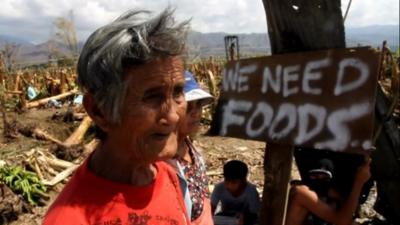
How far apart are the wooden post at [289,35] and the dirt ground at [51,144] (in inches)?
92.4

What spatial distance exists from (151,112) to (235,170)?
2761 millimetres

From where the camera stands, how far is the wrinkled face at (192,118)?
8.81ft

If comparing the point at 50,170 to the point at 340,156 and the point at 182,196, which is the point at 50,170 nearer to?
the point at 340,156

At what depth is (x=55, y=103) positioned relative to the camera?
46.9 ft

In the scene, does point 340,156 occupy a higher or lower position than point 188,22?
lower

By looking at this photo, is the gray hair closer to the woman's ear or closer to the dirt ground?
the woman's ear

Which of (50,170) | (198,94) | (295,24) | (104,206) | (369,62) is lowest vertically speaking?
(50,170)

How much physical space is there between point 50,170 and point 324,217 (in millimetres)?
4747

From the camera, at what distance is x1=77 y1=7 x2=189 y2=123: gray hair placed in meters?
1.30

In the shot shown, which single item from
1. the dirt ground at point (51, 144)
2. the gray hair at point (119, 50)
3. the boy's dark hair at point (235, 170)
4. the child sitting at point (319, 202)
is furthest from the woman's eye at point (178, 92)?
the dirt ground at point (51, 144)

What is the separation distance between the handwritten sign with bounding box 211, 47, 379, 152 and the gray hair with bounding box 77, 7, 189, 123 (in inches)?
51.2

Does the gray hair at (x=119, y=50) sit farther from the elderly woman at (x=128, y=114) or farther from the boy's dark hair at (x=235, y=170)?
the boy's dark hair at (x=235, y=170)

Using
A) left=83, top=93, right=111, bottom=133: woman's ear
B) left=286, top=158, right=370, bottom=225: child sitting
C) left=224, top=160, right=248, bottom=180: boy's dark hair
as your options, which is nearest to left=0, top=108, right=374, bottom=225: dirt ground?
left=286, top=158, right=370, bottom=225: child sitting

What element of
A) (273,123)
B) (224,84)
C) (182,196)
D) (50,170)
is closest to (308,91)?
(273,123)
